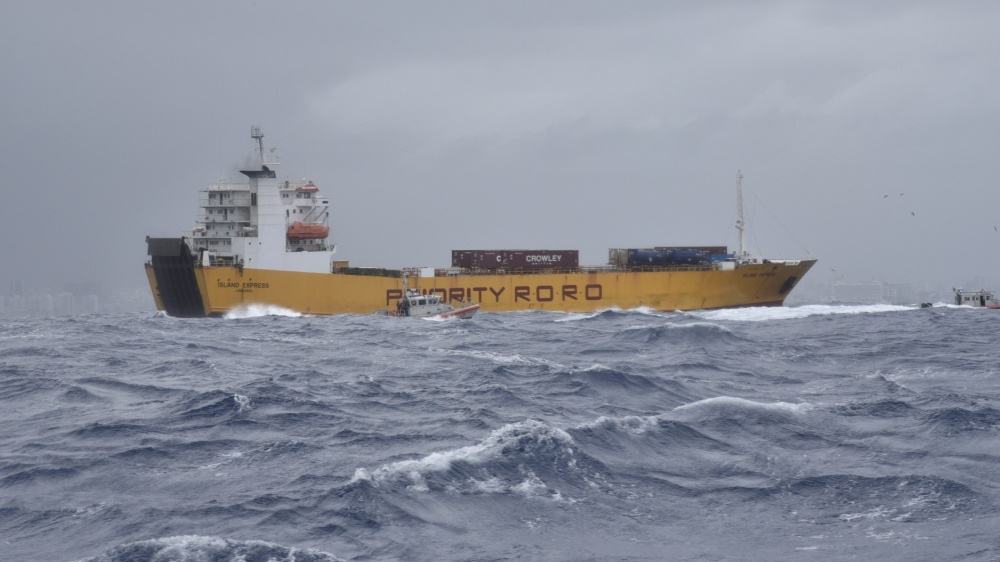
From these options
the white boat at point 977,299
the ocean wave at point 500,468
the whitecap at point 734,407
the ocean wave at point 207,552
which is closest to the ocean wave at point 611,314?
the white boat at point 977,299

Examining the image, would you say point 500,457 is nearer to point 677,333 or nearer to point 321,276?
point 677,333

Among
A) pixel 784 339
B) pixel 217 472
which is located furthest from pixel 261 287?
pixel 217 472

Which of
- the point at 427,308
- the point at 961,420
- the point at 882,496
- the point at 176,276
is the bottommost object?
the point at 882,496

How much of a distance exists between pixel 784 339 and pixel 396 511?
106 ft

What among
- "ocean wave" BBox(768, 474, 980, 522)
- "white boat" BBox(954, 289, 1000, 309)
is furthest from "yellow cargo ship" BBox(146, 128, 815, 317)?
"ocean wave" BBox(768, 474, 980, 522)

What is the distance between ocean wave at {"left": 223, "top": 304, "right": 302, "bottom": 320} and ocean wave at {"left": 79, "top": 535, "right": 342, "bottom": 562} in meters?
49.1

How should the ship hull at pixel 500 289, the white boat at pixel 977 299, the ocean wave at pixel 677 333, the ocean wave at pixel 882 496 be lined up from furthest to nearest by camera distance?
the white boat at pixel 977 299 < the ship hull at pixel 500 289 < the ocean wave at pixel 677 333 < the ocean wave at pixel 882 496

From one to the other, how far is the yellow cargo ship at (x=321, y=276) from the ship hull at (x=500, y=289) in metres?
0.07

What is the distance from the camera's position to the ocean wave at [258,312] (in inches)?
2480

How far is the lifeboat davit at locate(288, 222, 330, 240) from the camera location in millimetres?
66188

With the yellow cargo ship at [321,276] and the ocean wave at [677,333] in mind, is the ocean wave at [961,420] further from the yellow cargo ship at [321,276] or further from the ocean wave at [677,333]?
the yellow cargo ship at [321,276]

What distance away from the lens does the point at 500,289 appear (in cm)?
6881

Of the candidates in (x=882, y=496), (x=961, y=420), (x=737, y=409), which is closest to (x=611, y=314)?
(x=737, y=409)

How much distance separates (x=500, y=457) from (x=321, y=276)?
153 feet
